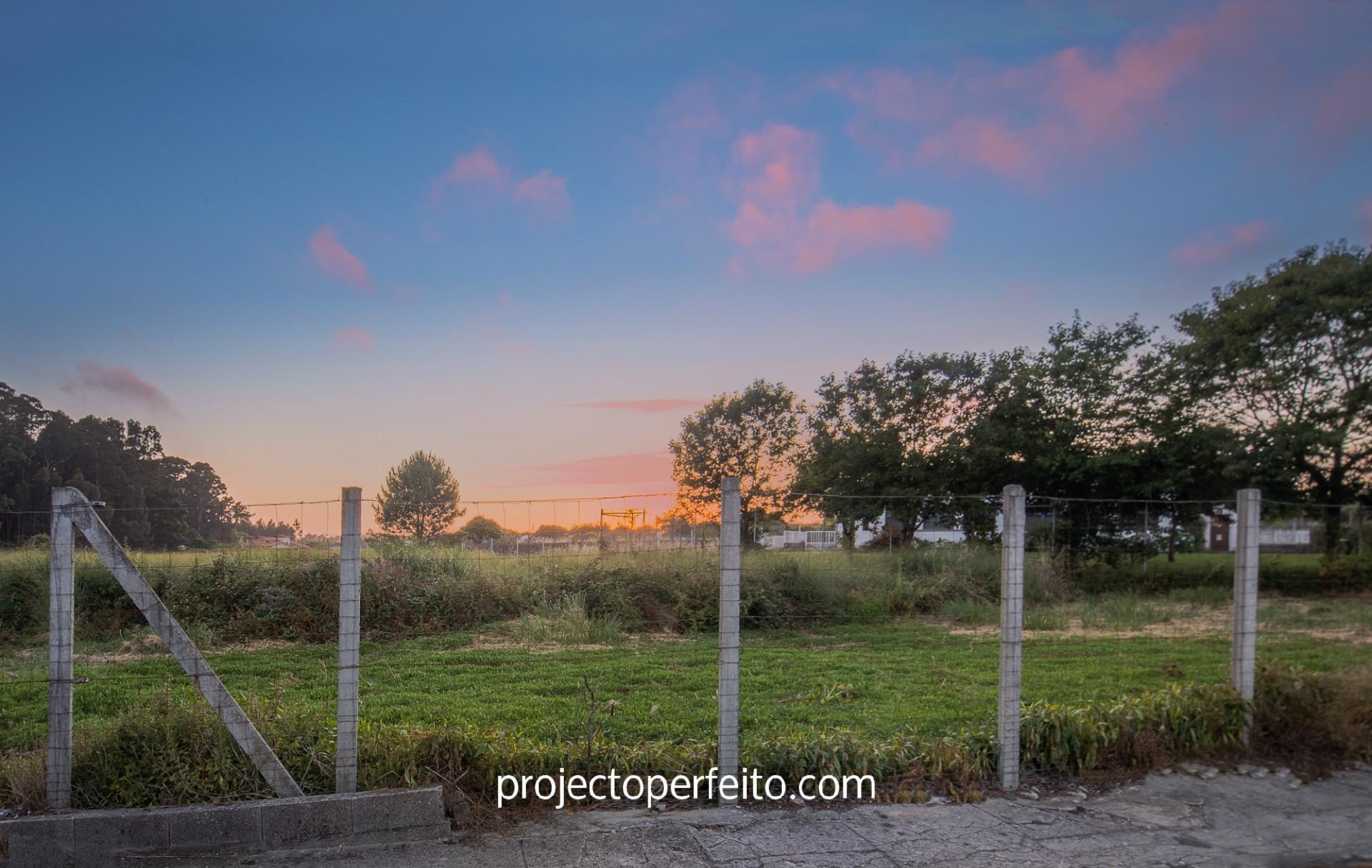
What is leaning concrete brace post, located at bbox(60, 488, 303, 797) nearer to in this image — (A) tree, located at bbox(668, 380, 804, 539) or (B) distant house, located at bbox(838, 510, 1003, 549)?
(B) distant house, located at bbox(838, 510, 1003, 549)

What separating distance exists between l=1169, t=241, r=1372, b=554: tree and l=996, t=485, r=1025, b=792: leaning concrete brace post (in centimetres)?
1722

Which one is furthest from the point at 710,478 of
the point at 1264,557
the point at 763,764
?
the point at 763,764

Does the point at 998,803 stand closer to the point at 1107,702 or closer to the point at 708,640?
the point at 1107,702

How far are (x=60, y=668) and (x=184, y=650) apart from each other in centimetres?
60

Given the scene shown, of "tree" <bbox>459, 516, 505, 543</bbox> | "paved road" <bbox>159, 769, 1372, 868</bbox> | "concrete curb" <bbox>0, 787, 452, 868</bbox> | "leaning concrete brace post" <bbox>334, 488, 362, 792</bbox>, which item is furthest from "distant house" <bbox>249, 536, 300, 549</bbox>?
"paved road" <bbox>159, 769, 1372, 868</bbox>

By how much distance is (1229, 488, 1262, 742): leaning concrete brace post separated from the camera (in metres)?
5.93

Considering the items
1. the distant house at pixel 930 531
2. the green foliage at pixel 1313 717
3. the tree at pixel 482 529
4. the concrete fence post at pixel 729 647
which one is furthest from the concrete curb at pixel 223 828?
the distant house at pixel 930 531

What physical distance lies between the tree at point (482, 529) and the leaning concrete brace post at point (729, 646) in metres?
6.62

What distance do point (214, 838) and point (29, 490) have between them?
739 inches

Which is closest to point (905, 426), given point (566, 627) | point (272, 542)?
point (566, 627)

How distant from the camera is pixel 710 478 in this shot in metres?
45.2

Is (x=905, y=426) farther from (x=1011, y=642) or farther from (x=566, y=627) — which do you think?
(x=1011, y=642)

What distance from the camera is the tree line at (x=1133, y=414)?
18828 mm

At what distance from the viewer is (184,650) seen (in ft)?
13.8
